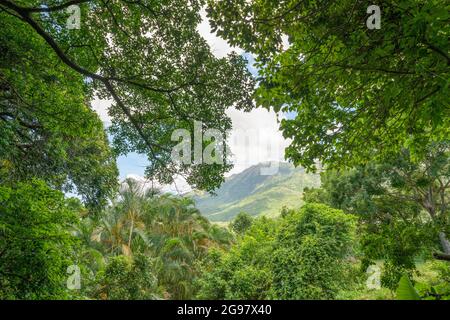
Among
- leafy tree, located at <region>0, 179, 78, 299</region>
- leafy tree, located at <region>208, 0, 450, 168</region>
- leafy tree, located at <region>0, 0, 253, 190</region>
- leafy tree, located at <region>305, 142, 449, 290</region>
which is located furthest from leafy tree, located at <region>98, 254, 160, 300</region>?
leafy tree, located at <region>208, 0, 450, 168</region>

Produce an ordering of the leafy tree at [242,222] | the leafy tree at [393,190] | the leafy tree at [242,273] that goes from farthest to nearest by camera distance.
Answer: the leafy tree at [242,222] < the leafy tree at [393,190] < the leafy tree at [242,273]

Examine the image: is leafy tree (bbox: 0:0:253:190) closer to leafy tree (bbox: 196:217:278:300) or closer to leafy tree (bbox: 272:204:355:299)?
leafy tree (bbox: 272:204:355:299)

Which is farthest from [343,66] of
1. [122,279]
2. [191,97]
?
[122,279]

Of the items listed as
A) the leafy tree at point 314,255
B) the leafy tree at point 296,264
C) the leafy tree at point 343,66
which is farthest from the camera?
the leafy tree at point 296,264

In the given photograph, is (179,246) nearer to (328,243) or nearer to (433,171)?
(328,243)

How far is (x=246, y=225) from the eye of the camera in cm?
3688

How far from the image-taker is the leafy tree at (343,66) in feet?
8.98

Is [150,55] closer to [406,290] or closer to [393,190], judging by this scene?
[406,290]

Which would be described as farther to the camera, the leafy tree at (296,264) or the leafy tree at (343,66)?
the leafy tree at (296,264)

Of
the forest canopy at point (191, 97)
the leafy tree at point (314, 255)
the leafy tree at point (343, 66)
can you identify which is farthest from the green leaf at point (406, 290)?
the leafy tree at point (314, 255)

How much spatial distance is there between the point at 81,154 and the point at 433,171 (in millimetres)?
15251

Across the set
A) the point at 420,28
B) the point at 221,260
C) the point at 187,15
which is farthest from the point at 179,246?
the point at 420,28

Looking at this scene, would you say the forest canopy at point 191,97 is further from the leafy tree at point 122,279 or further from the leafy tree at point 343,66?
the leafy tree at point 122,279

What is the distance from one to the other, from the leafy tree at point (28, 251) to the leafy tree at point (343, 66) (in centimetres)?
332
